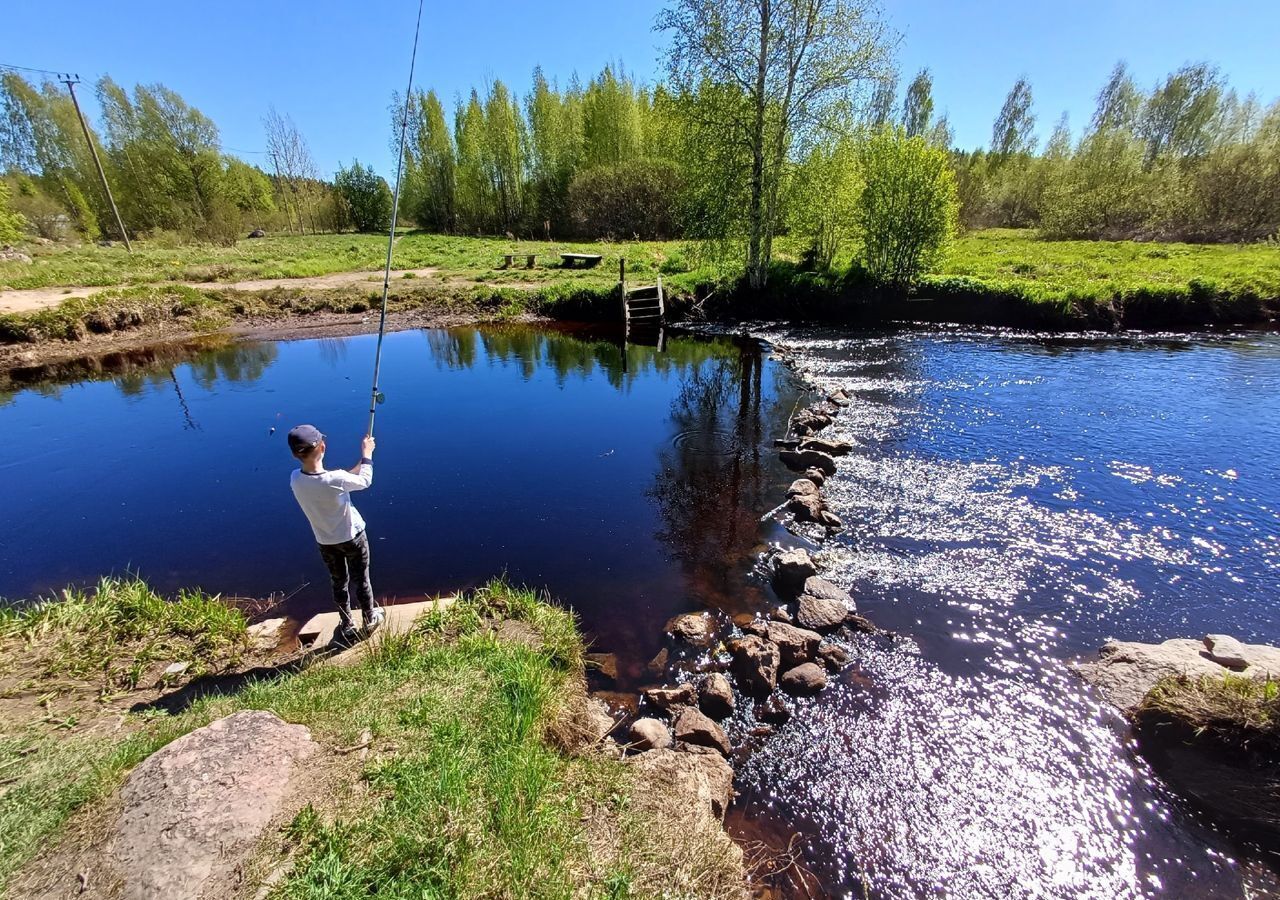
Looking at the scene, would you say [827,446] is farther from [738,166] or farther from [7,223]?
[7,223]

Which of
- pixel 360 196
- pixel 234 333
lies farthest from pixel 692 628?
pixel 360 196

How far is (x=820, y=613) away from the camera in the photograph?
6.90m

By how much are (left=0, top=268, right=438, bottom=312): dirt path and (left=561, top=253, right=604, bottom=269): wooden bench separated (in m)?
8.16

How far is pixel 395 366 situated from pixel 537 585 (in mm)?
14954

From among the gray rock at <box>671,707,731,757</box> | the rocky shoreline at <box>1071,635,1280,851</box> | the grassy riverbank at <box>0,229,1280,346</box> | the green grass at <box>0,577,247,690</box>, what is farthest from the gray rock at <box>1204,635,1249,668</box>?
the grassy riverbank at <box>0,229,1280,346</box>

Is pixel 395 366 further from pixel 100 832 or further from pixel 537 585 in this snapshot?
pixel 100 832

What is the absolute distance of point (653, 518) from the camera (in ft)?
31.5

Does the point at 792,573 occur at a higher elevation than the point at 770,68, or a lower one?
lower

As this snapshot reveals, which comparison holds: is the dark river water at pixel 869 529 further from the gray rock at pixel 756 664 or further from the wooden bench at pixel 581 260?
the wooden bench at pixel 581 260

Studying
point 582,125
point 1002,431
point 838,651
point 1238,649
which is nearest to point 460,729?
point 838,651

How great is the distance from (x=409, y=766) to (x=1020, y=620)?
23.6 ft

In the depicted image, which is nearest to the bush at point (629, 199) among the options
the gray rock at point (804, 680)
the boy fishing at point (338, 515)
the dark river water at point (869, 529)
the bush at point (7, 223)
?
the dark river water at point (869, 529)

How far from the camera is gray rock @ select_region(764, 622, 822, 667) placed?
20.7ft

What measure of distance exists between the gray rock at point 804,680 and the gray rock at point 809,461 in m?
5.60
